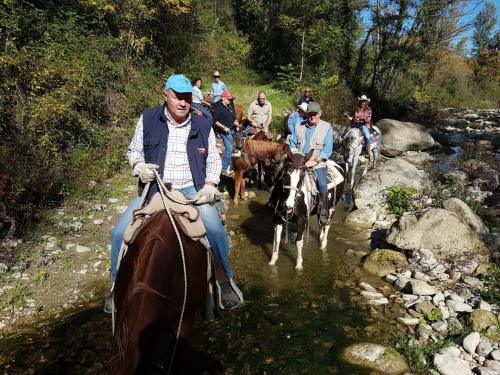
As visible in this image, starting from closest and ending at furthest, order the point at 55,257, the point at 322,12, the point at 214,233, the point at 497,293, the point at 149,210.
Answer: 1. the point at 149,210
2. the point at 214,233
3. the point at 497,293
4. the point at 55,257
5. the point at 322,12

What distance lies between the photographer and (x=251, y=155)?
10.8 metres

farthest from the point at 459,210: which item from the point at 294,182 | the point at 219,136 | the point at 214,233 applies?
the point at 214,233

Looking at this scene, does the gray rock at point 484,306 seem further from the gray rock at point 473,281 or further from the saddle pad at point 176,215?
the saddle pad at point 176,215

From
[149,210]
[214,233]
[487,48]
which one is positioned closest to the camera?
[149,210]

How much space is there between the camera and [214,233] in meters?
3.91

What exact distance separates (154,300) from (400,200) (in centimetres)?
885

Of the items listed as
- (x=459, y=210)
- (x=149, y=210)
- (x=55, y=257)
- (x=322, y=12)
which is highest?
(x=322, y=12)

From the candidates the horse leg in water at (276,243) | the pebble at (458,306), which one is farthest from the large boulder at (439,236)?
the horse leg in water at (276,243)

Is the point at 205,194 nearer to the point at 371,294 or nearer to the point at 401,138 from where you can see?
the point at 371,294

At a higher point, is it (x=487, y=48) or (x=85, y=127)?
(x=487, y=48)

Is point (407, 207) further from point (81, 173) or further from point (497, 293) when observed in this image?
point (81, 173)

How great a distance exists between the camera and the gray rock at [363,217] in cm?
971

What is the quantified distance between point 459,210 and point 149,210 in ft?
25.7

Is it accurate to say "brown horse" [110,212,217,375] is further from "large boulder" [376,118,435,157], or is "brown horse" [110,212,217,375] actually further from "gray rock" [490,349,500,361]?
"large boulder" [376,118,435,157]
